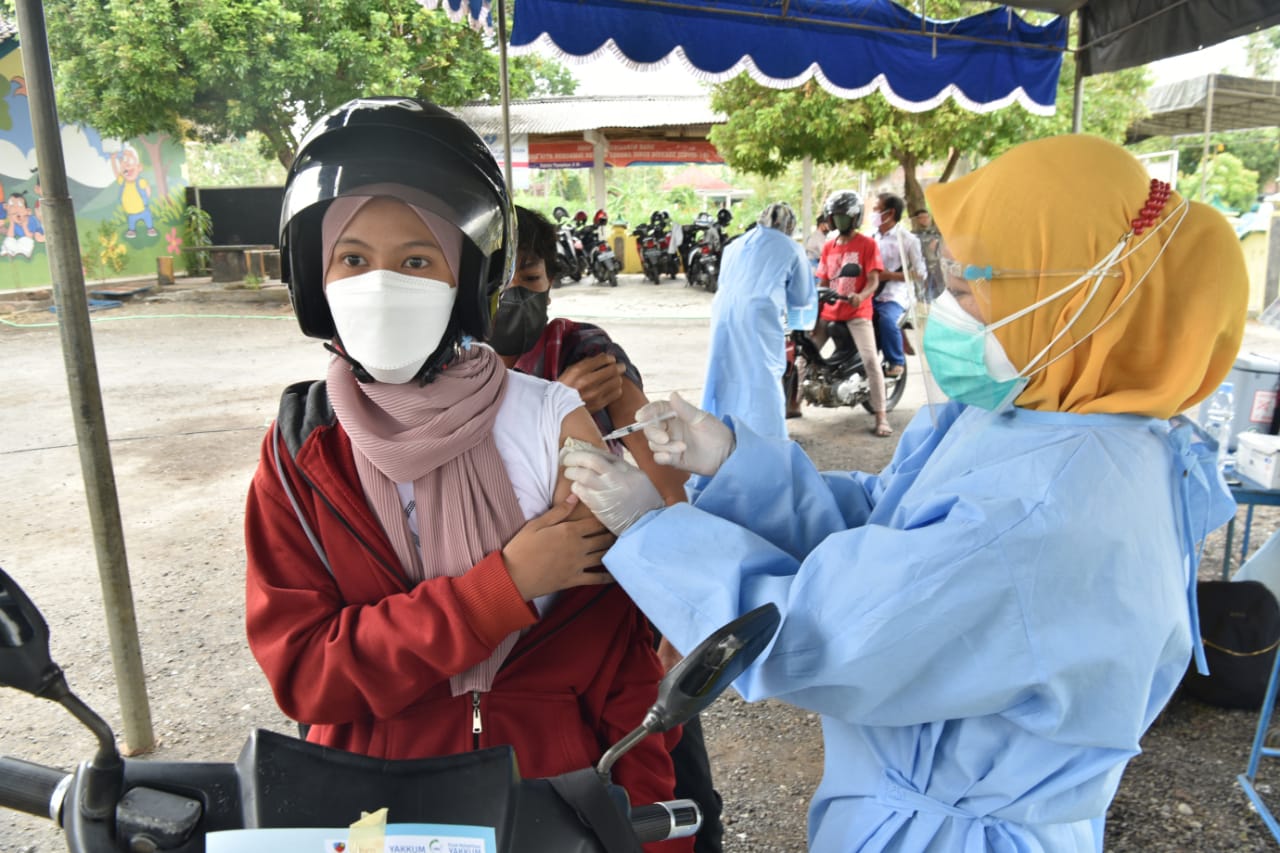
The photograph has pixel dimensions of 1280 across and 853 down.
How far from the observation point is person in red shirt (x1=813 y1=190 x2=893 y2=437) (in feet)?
22.4

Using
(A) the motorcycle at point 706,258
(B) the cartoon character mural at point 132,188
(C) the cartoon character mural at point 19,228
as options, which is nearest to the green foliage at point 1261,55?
(A) the motorcycle at point 706,258

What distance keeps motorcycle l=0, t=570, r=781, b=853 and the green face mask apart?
1.88 feet

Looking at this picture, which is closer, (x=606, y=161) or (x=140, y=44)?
(x=140, y=44)

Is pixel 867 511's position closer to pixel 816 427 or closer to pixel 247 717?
pixel 247 717

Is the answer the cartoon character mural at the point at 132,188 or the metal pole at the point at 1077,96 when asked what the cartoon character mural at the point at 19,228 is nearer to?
the cartoon character mural at the point at 132,188

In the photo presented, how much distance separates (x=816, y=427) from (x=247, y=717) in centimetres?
507

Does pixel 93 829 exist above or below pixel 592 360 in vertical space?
below

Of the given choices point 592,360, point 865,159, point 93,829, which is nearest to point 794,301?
point 592,360

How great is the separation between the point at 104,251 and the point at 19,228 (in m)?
2.31

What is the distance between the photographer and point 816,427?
721 cm

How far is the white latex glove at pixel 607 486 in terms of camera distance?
1.26m

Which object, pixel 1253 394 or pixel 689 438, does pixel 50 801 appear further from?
pixel 1253 394

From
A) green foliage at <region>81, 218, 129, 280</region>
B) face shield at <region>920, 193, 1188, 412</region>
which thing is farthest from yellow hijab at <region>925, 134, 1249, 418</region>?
green foliage at <region>81, 218, 129, 280</region>

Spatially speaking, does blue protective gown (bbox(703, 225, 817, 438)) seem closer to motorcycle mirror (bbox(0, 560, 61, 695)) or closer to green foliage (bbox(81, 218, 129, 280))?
motorcycle mirror (bbox(0, 560, 61, 695))
